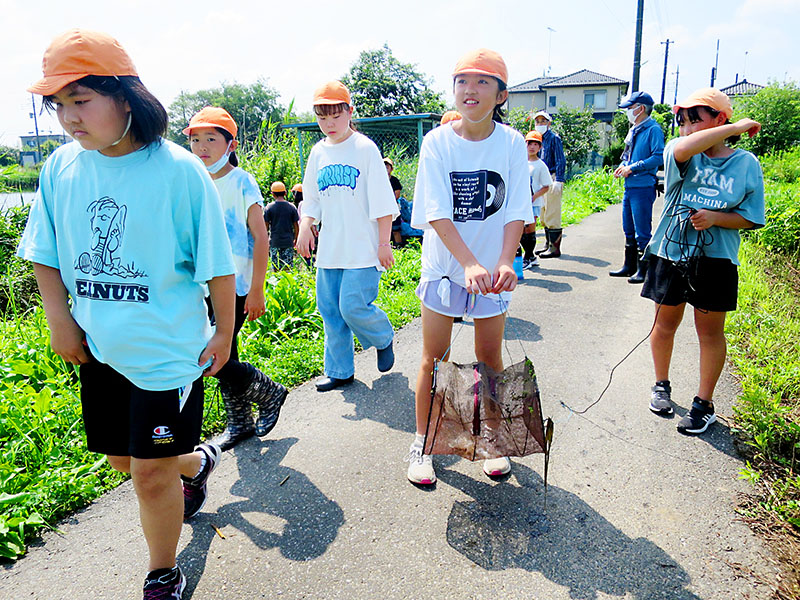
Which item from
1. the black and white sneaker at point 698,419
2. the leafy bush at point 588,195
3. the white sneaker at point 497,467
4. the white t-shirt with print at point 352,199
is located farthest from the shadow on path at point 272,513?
the leafy bush at point 588,195

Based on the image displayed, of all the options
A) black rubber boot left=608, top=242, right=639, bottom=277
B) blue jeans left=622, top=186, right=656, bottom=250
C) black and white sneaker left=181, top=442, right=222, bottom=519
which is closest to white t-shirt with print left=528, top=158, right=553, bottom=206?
blue jeans left=622, top=186, right=656, bottom=250

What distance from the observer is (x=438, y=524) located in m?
2.57

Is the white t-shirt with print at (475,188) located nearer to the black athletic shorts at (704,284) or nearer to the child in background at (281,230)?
the black athletic shorts at (704,284)

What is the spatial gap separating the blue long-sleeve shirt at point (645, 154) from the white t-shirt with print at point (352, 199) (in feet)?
13.0

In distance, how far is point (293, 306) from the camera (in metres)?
5.58

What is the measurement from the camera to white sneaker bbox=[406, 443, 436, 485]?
2857 millimetres

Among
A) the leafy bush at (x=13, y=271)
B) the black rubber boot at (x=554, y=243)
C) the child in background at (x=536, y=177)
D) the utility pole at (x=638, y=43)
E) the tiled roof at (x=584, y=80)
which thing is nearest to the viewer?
the leafy bush at (x=13, y=271)

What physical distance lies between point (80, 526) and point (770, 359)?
455 centimetres

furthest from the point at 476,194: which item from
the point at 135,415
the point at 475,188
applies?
the point at 135,415

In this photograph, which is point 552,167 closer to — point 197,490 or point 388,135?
point 388,135

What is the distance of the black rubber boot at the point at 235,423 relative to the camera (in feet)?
10.7

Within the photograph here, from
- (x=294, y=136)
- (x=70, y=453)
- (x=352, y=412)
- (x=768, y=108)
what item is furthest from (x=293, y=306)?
(x=768, y=108)

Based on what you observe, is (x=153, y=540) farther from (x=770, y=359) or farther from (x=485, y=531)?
(x=770, y=359)

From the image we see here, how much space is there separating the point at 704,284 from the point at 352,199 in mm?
2271
